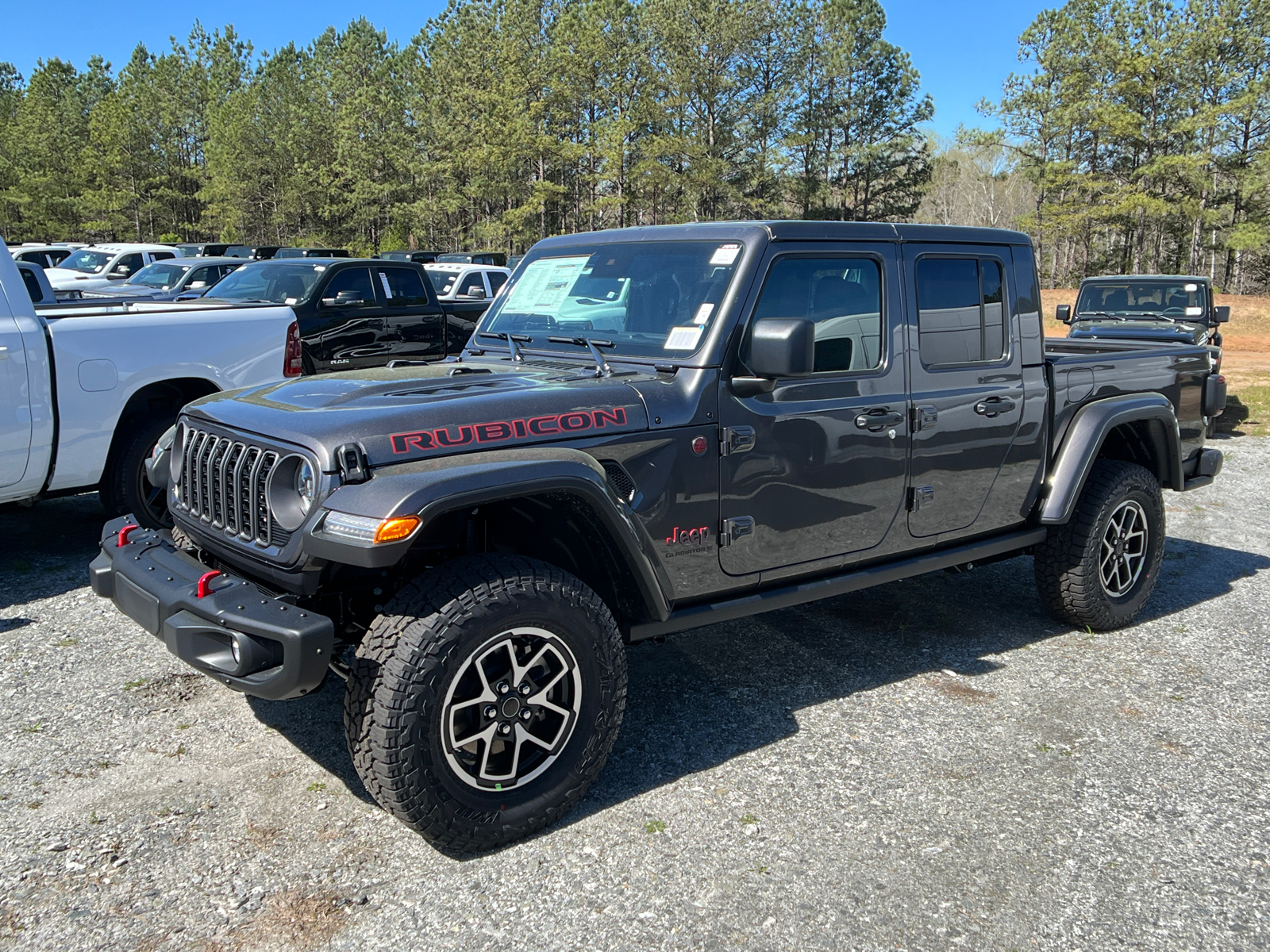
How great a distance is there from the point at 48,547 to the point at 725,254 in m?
5.00

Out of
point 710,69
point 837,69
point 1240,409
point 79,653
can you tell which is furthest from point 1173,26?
point 79,653

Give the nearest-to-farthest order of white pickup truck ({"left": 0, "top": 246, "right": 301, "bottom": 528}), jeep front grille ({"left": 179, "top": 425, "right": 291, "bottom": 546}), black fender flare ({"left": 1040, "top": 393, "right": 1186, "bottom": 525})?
jeep front grille ({"left": 179, "top": 425, "right": 291, "bottom": 546}) < black fender flare ({"left": 1040, "top": 393, "right": 1186, "bottom": 525}) < white pickup truck ({"left": 0, "top": 246, "right": 301, "bottom": 528})

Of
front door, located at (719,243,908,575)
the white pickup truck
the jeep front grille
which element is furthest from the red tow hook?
the white pickup truck

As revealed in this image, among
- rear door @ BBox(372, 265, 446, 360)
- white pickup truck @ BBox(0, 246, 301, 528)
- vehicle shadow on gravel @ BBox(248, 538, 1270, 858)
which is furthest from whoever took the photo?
rear door @ BBox(372, 265, 446, 360)

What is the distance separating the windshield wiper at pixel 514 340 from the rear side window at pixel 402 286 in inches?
297

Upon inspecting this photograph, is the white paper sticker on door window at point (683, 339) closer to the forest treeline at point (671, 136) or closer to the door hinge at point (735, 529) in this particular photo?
the door hinge at point (735, 529)

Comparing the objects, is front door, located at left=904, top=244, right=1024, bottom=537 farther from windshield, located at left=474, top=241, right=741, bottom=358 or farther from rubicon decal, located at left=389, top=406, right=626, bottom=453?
rubicon decal, located at left=389, top=406, right=626, bottom=453

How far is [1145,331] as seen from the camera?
485 inches

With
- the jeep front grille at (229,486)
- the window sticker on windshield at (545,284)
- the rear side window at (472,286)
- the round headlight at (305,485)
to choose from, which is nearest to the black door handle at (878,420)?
the window sticker on windshield at (545,284)

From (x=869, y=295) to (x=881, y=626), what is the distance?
1.94 metres

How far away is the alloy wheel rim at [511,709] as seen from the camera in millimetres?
3057

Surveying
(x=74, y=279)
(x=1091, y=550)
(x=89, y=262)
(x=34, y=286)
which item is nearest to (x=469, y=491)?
(x=1091, y=550)

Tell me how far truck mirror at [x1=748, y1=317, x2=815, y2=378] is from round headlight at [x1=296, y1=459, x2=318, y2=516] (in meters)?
1.56

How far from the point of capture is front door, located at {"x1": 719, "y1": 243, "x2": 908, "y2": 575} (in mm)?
3695
